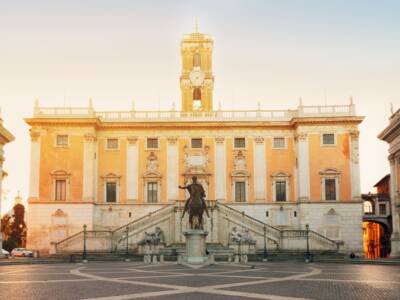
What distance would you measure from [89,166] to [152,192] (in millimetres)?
5937

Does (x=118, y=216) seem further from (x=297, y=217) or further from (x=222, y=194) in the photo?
(x=297, y=217)

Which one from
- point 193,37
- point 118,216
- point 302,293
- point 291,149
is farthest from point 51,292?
point 193,37

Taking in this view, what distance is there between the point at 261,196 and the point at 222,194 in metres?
3.42

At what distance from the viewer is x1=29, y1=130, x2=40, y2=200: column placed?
5291 cm

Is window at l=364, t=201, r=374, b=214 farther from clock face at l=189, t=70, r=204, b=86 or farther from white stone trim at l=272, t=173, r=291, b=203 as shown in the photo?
clock face at l=189, t=70, r=204, b=86

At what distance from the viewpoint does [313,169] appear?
5347cm

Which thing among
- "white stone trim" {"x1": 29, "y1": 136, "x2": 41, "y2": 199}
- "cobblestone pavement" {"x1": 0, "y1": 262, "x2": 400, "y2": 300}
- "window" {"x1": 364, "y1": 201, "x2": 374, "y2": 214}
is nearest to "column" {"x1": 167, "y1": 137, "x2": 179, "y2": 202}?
"white stone trim" {"x1": 29, "y1": 136, "x2": 41, "y2": 199}

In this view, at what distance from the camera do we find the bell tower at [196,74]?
61.3 metres

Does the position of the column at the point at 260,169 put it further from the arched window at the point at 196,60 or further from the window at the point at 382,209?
the window at the point at 382,209

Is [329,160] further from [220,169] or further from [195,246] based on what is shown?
[195,246]

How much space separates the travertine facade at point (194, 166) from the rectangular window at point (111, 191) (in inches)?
3.5

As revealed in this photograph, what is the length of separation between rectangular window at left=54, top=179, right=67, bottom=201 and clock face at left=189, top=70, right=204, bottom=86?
16.8m

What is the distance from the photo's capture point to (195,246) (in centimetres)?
3188

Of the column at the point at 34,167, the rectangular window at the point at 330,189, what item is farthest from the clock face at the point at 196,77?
the rectangular window at the point at 330,189
